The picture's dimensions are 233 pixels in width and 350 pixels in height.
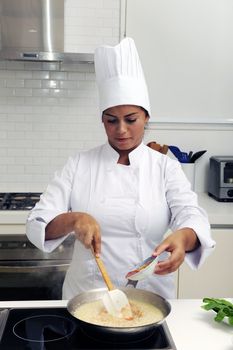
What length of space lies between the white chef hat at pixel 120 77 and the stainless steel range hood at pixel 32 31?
1001 mm

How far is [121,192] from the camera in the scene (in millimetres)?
1661

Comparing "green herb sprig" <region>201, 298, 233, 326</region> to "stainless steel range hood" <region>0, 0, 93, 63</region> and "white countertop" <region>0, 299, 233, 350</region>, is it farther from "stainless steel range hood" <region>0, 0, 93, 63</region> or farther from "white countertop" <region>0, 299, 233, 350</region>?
"stainless steel range hood" <region>0, 0, 93, 63</region>

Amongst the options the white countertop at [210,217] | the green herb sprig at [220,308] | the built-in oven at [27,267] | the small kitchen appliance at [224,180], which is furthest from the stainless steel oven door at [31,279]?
the green herb sprig at [220,308]

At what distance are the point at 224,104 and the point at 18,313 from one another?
2.18 m

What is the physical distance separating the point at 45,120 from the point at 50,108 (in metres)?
0.08

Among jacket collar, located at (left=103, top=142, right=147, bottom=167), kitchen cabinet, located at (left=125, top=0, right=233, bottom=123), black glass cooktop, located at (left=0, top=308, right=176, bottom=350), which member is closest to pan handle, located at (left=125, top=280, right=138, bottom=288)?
black glass cooktop, located at (left=0, top=308, right=176, bottom=350)

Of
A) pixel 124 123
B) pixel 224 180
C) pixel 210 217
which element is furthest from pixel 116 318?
pixel 224 180

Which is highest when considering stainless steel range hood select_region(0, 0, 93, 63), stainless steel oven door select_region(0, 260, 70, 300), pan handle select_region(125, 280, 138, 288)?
stainless steel range hood select_region(0, 0, 93, 63)

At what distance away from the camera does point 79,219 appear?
54.2 inches

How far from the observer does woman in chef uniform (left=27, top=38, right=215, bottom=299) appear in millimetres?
1560

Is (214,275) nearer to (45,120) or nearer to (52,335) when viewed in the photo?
(45,120)

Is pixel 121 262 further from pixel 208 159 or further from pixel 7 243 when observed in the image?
pixel 208 159

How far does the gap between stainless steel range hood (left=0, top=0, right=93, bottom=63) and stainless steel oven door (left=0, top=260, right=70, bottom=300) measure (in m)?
1.11

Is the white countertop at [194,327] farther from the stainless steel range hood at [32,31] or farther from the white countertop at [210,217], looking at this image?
the stainless steel range hood at [32,31]
